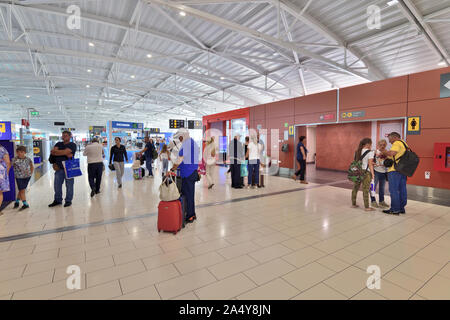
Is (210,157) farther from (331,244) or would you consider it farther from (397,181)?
(397,181)

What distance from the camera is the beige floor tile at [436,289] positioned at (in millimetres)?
1954

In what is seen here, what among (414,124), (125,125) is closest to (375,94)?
(414,124)

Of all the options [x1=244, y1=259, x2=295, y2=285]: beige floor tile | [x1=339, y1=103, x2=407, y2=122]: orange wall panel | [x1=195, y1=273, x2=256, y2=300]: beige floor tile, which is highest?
[x1=339, y1=103, x2=407, y2=122]: orange wall panel

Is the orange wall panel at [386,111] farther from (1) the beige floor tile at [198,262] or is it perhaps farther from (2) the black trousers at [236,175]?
(1) the beige floor tile at [198,262]

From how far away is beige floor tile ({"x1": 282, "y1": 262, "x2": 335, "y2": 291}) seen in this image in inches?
83.6

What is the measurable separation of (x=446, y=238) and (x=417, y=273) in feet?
4.70

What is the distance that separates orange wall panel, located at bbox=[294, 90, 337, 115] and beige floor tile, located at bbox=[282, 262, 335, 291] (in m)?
6.18

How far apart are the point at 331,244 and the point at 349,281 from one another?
0.83 metres

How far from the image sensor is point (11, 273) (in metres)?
2.30

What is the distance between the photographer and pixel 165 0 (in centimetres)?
476

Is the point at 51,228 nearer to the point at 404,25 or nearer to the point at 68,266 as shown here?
the point at 68,266

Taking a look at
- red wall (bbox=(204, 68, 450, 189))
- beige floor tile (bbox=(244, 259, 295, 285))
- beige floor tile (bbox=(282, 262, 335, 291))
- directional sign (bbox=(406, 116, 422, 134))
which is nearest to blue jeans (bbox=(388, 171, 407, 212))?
red wall (bbox=(204, 68, 450, 189))

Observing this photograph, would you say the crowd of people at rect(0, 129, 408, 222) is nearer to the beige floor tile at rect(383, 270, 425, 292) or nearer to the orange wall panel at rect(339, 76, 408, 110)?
the orange wall panel at rect(339, 76, 408, 110)

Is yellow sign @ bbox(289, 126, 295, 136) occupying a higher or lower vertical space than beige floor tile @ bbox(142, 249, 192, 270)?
higher
